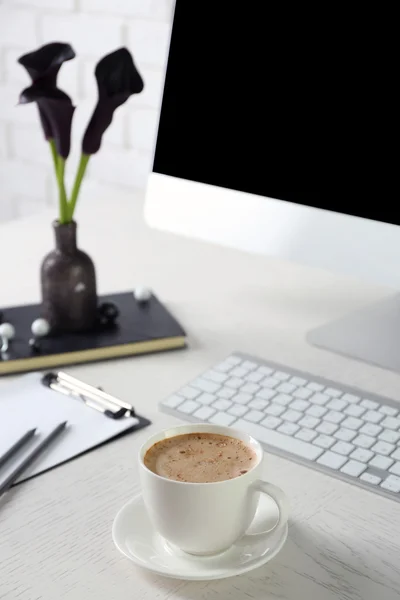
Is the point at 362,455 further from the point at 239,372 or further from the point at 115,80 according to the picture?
the point at 115,80

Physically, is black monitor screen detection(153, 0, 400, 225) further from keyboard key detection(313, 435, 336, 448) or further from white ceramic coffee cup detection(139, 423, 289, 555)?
white ceramic coffee cup detection(139, 423, 289, 555)

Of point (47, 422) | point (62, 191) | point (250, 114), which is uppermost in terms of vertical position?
point (250, 114)

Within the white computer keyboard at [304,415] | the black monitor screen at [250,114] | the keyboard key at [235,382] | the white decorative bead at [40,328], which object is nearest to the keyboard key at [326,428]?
the white computer keyboard at [304,415]

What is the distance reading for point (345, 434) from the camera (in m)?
0.71

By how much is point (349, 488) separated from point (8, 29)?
1.66m

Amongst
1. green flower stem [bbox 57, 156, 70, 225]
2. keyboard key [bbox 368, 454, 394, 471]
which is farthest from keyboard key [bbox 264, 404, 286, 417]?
green flower stem [bbox 57, 156, 70, 225]

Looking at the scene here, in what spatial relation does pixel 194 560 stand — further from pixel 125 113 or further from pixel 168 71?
pixel 125 113

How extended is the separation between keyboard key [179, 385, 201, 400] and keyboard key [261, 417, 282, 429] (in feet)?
0.26

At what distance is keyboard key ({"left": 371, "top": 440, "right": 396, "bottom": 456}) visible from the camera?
0.69 metres

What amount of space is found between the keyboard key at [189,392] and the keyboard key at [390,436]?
6.9 inches

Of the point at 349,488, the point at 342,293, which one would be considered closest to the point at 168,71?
the point at 342,293

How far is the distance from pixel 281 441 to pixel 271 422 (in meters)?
0.03

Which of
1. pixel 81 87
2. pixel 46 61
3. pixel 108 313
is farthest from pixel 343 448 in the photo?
pixel 81 87

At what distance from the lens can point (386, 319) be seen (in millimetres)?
962
